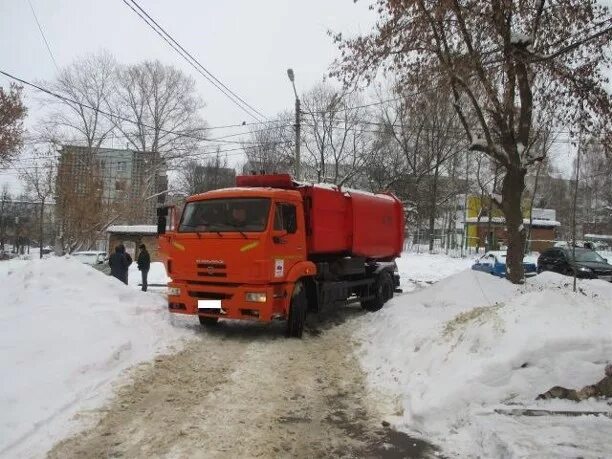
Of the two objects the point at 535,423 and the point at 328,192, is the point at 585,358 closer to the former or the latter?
the point at 535,423

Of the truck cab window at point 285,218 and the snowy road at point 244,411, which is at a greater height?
the truck cab window at point 285,218

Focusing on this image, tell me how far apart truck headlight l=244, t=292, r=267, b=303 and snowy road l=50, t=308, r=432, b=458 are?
2.60ft

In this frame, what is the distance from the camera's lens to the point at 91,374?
23.4ft

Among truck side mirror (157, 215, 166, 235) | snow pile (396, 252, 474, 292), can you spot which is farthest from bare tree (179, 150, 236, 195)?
truck side mirror (157, 215, 166, 235)

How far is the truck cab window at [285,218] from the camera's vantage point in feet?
33.9

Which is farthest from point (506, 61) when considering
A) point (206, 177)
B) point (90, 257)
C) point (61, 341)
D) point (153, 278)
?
point (206, 177)

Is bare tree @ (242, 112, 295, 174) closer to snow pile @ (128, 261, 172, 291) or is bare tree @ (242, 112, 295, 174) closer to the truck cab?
snow pile @ (128, 261, 172, 291)

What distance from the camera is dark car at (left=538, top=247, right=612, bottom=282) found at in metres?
20.6

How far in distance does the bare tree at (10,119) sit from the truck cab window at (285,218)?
2352 centimetres

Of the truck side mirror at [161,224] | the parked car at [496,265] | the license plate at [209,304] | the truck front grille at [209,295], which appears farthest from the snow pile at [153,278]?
the parked car at [496,265]

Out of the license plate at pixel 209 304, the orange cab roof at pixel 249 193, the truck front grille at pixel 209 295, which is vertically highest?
the orange cab roof at pixel 249 193

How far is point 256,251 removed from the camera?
32.4 ft

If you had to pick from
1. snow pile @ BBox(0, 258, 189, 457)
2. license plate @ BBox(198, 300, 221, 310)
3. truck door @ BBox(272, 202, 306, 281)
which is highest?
truck door @ BBox(272, 202, 306, 281)

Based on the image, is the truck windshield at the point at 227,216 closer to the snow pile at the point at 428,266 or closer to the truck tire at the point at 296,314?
the truck tire at the point at 296,314
